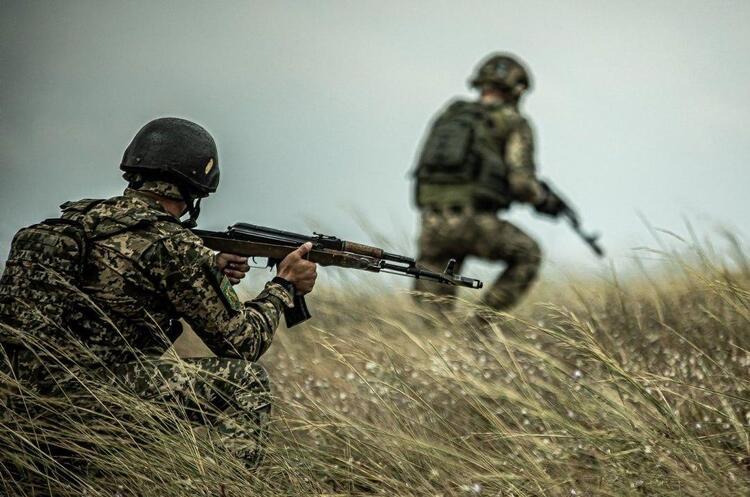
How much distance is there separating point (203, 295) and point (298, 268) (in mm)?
534

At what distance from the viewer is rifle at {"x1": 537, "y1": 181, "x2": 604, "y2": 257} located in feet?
25.0

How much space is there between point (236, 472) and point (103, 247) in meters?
0.89

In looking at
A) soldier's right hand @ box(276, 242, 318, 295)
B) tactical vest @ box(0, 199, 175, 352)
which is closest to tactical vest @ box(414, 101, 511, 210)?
soldier's right hand @ box(276, 242, 318, 295)

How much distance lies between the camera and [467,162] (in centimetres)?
734

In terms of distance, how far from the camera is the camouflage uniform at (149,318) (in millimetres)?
3168

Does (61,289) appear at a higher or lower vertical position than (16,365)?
higher

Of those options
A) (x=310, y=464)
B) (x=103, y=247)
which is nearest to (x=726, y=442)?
(x=310, y=464)

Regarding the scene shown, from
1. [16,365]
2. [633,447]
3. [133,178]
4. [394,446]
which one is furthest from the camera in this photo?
[133,178]

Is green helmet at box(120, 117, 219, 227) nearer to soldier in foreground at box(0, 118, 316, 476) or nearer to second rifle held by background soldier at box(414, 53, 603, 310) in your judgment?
soldier in foreground at box(0, 118, 316, 476)

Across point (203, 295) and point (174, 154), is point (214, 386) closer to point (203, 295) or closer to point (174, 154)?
point (203, 295)

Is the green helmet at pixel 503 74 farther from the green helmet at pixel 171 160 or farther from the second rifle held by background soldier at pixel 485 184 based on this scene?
the green helmet at pixel 171 160

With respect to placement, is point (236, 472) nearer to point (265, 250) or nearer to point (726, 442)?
point (265, 250)

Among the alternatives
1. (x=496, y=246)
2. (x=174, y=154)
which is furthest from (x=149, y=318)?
(x=496, y=246)

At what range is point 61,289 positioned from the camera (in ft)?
10.3
